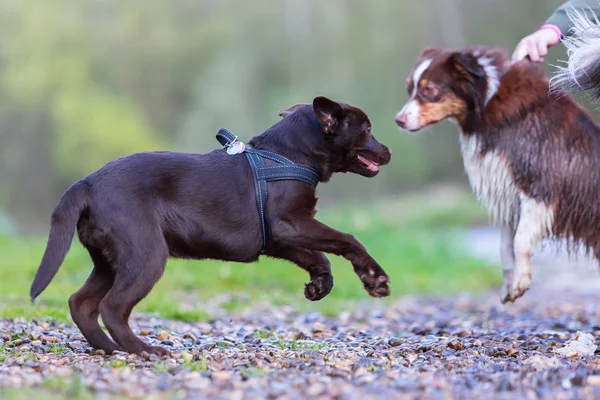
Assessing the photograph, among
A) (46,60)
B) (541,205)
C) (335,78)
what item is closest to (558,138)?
(541,205)

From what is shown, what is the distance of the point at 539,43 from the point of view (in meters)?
5.81

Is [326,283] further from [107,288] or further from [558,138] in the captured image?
[558,138]

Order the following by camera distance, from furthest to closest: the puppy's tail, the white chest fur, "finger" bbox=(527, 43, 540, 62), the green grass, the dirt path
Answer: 1. the green grass
2. "finger" bbox=(527, 43, 540, 62)
3. the white chest fur
4. the puppy's tail
5. the dirt path

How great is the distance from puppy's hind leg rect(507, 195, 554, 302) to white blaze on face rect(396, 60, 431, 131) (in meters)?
0.99

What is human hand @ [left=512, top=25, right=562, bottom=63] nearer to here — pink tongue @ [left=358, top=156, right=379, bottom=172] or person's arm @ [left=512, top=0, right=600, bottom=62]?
person's arm @ [left=512, top=0, right=600, bottom=62]

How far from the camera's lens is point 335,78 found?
26.5 meters

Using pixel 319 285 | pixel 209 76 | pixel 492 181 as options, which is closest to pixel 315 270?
pixel 319 285

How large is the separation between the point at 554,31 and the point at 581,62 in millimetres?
647

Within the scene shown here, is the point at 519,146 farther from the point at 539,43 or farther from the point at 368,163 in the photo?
the point at 368,163

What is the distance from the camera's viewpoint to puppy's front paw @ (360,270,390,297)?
4648 mm

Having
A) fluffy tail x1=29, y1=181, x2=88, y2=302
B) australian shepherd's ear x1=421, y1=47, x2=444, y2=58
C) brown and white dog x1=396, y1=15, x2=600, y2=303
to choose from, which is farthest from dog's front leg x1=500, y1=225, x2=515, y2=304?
fluffy tail x1=29, y1=181, x2=88, y2=302

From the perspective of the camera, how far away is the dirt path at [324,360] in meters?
3.28

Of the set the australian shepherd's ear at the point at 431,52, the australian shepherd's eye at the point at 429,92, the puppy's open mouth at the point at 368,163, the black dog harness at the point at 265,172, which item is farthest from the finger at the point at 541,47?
the black dog harness at the point at 265,172

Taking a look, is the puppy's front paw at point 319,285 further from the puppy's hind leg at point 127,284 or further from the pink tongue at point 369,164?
the puppy's hind leg at point 127,284
